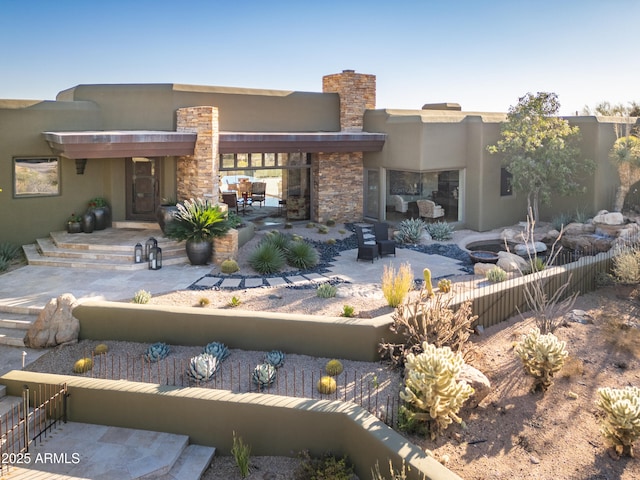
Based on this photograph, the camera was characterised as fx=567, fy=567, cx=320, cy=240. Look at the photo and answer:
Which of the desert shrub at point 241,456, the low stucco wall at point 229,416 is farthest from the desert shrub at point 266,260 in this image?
the desert shrub at point 241,456

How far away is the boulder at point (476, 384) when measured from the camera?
809cm

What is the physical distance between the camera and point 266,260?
13875 mm

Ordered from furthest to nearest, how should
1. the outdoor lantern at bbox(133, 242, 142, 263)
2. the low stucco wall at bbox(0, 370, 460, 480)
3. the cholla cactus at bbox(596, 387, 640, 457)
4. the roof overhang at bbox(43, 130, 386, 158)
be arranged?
the roof overhang at bbox(43, 130, 386, 158)
the outdoor lantern at bbox(133, 242, 142, 263)
the low stucco wall at bbox(0, 370, 460, 480)
the cholla cactus at bbox(596, 387, 640, 457)

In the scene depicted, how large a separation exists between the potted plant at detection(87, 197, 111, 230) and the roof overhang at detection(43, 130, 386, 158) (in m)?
1.87

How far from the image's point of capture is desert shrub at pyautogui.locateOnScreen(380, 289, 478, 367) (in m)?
9.18

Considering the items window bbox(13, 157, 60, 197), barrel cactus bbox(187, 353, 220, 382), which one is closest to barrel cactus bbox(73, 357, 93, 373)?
barrel cactus bbox(187, 353, 220, 382)

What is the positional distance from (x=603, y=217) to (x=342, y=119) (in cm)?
931

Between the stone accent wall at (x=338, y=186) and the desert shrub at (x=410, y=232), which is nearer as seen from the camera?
the desert shrub at (x=410, y=232)

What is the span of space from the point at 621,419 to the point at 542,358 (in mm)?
1542

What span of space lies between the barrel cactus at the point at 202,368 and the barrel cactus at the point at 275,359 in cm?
87

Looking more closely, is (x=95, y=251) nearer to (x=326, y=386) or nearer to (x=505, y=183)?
(x=326, y=386)

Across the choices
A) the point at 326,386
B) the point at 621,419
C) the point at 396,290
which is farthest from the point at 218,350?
the point at 621,419

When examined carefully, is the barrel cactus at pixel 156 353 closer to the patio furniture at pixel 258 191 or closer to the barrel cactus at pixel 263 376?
the barrel cactus at pixel 263 376

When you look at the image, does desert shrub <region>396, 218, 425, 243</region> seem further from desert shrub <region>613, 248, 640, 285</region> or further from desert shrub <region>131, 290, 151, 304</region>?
desert shrub <region>131, 290, 151, 304</region>
